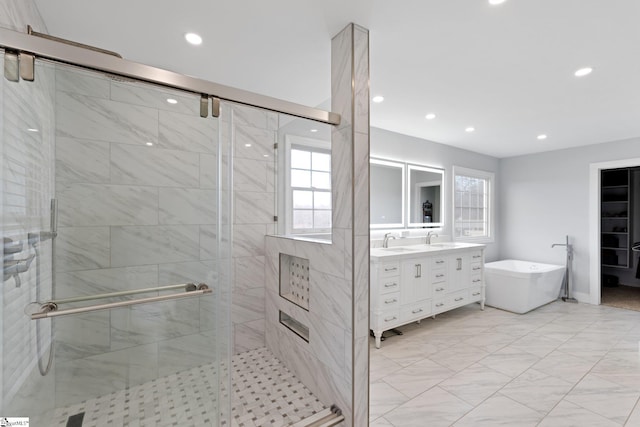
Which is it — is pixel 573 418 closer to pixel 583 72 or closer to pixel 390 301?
pixel 390 301

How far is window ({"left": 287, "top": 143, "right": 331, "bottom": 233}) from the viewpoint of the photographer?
7.57ft

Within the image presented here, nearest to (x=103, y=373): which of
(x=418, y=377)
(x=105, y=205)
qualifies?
(x=105, y=205)

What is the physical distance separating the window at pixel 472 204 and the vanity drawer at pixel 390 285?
220 centimetres

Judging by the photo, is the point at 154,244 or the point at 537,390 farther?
the point at 537,390

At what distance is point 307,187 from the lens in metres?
2.62

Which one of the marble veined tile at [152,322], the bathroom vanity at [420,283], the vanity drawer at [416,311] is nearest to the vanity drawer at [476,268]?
the bathroom vanity at [420,283]

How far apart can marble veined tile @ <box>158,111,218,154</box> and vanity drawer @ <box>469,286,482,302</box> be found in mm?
3648

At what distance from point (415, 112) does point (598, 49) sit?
4.81 feet

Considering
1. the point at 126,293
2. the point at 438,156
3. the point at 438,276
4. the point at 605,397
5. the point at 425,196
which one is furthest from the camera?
the point at 438,156

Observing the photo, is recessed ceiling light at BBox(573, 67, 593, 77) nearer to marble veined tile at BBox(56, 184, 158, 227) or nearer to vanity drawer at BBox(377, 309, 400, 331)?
vanity drawer at BBox(377, 309, 400, 331)

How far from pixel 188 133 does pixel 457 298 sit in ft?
11.4

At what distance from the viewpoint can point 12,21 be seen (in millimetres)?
1271

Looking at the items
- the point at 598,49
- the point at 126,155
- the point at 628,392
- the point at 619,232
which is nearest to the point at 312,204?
the point at 126,155

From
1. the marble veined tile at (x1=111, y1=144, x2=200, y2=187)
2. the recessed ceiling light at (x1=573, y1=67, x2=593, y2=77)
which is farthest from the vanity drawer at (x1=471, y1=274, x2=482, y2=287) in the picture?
the marble veined tile at (x1=111, y1=144, x2=200, y2=187)
